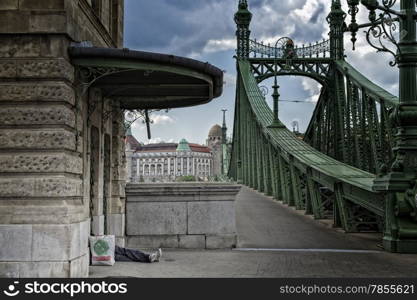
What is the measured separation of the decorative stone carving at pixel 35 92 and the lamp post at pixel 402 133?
7691mm

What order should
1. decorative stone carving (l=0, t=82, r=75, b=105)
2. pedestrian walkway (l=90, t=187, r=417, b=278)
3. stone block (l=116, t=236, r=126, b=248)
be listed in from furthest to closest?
stone block (l=116, t=236, r=126, b=248) → pedestrian walkway (l=90, t=187, r=417, b=278) → decorative stone carving (l=0, t=82, r=75, b=105)

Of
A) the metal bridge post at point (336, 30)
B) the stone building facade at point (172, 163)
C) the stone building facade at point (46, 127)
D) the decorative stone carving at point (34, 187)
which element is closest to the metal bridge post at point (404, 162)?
the stone building facade at point (46, 127)

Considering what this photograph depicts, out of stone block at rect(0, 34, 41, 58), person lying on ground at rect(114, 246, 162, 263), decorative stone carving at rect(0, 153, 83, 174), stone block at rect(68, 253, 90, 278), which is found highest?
stone block at rect(0, 34, 41, 58)

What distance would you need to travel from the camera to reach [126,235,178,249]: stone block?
14477 millimetres

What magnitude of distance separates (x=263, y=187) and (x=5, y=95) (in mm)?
23917

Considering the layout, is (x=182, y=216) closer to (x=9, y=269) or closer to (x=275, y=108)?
(x=9, y=269)

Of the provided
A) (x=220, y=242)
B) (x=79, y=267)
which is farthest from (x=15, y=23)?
(x=220, y=242)

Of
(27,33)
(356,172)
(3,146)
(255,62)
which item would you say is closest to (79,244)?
(3,146)

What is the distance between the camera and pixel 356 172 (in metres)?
18.5

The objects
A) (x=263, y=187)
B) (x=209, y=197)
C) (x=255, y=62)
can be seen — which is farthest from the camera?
(x=255, y=62)

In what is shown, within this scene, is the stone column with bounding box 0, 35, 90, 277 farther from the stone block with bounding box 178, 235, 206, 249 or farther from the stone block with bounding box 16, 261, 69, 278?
the stone block with bounding box 178, 235, 206, 249

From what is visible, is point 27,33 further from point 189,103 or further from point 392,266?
point 392,266

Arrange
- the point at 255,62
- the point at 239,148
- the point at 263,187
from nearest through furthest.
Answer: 1. the point at 263,187
2. the point at 255,62
3. the point at 239,148

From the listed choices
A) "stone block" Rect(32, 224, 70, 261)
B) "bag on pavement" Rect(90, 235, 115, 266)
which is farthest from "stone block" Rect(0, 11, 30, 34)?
"bag on pavement" Rect(90, 235, 115, 266)
